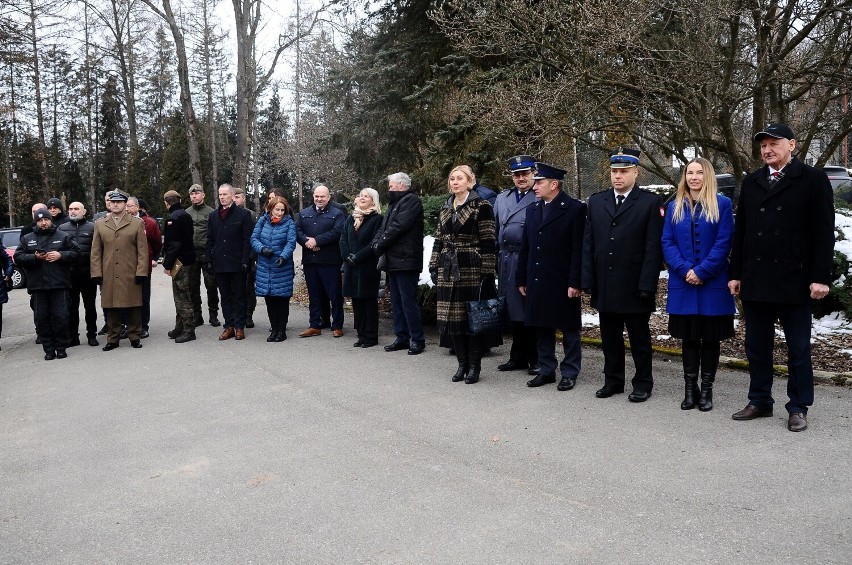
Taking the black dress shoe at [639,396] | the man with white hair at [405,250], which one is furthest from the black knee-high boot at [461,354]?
the black dress shoe at [639,396]

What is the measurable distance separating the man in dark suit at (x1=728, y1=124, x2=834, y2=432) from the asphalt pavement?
0.35 metres

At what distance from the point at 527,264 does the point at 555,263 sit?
0.32 meters

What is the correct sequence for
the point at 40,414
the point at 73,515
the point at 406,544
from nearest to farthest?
the point at 406,544 → the point at 73,515 → the point at 40,414

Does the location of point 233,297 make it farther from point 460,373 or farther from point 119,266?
point 460,373

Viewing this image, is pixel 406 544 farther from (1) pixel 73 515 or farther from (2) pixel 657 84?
A: (2) pixel 657 84

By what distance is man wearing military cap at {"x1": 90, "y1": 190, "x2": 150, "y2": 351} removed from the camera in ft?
33.7

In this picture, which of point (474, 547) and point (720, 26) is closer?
point (474, 547)

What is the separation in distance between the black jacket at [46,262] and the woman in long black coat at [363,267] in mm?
3630

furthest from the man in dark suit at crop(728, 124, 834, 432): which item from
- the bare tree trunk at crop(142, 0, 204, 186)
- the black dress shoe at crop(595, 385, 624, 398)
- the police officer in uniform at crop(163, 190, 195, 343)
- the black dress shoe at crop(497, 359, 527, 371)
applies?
the bare tree trunk at crop(142, 0, 204, 186)

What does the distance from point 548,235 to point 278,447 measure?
3.15 m

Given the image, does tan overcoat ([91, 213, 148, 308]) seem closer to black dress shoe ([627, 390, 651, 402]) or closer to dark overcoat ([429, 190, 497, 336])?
dark overcoat ([429, 190, 497, 336])

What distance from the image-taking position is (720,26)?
9562mm

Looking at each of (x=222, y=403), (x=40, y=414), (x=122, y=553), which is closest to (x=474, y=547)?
(x=122, y=553)

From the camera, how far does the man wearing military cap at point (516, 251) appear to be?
301 inches
